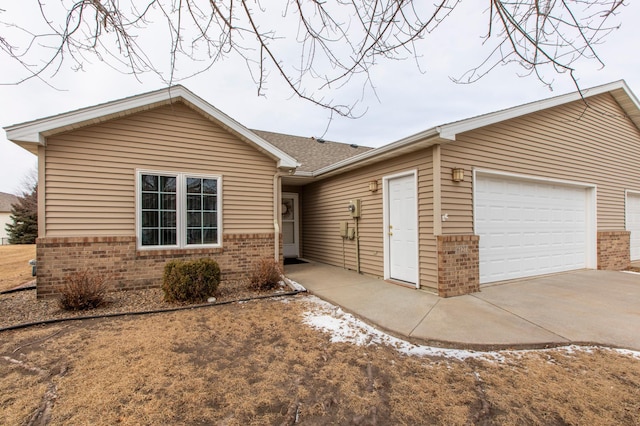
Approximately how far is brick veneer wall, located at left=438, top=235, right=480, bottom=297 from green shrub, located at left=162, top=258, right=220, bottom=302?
407cm

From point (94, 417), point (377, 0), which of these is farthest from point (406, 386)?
point (377, 0)

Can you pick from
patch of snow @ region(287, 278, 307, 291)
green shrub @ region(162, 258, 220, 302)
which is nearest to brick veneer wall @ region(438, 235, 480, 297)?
patch of snow @ region(287, 278, 307, 291)

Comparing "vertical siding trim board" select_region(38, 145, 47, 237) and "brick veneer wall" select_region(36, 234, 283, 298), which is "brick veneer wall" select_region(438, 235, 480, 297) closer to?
"brick veneer wall" select_region(36, 234, 283, 298)

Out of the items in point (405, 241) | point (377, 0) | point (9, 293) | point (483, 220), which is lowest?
point (9, 293)

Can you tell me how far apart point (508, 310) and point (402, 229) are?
7.64 feet

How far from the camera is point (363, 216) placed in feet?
24.1

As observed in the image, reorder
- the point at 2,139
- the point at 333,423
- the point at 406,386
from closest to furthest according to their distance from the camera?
1. the point at 333,423
2. the point at 406,386
3. the point at 2,139

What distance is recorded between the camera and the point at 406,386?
2.55m

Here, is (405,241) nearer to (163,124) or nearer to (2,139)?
(163,124)

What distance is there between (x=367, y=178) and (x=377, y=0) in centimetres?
489

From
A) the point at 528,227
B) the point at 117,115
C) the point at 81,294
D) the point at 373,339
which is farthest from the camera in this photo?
the point at 528,227

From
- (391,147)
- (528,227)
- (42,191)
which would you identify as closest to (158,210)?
(42,191)

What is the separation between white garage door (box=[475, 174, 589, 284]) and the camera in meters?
5.95

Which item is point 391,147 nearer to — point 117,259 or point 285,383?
point 285,383
